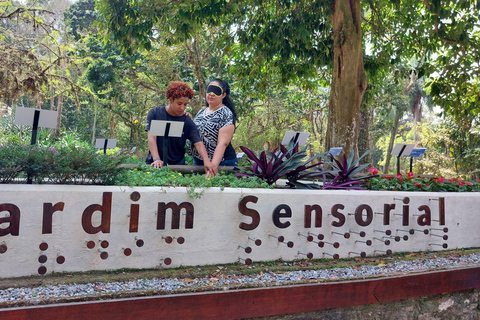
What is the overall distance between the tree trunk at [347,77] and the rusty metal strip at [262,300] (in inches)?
149

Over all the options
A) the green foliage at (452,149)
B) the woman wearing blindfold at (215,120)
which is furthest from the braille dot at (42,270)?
the green foliage at (452,149)

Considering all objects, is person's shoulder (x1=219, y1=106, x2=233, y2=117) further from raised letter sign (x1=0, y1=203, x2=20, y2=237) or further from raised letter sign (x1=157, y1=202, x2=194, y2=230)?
raised letter sign (x1=0, y1=203, x2=20, y2=237)

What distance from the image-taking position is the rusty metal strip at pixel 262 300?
2303 millimetres

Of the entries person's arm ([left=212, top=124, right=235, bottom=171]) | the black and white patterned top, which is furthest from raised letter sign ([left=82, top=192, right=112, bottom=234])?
the black and white patterned top

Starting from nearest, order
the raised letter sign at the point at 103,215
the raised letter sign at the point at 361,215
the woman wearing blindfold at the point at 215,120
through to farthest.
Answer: the raised letter sign at the point at 103,215 < the raised letter sign at the point at 361,215 < the woman wearing blindfold at the point at 215,120

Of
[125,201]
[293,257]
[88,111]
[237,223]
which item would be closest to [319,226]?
[293,257]

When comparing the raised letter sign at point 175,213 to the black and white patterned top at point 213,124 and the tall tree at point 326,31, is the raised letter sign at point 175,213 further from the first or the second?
the tall tree at point 326,31

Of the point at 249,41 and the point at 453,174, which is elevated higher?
the point at 249,41

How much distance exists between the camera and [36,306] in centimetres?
224

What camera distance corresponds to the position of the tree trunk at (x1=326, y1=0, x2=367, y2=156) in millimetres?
7125

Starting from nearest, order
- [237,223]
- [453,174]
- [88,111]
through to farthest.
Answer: [237,223], [453,174], [88,111]

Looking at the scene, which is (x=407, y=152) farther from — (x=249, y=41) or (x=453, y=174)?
(x=453, y=174)

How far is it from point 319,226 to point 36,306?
2.46m

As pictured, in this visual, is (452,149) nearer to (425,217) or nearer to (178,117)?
(425,217)
